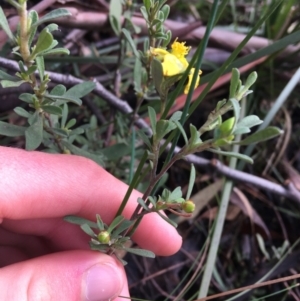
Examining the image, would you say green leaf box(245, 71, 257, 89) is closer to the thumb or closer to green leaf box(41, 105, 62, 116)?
green leaf box(41, 105, 62, 116)

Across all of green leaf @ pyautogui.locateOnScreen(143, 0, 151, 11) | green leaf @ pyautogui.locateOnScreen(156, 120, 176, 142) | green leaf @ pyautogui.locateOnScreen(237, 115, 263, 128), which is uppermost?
green leaf @ pyautogui.locateOnScreen(143, 0, 151, 11)

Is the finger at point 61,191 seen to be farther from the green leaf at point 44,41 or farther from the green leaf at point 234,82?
the green leaf at point 234,82

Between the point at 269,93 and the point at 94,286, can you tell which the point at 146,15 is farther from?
the point at 269,93

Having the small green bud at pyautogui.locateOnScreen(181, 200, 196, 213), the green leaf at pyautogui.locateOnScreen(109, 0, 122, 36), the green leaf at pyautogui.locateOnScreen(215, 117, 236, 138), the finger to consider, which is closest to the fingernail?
the finger

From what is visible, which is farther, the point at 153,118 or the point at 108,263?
the point at 108,263

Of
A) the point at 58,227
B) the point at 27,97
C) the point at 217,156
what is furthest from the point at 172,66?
the point at 217,156

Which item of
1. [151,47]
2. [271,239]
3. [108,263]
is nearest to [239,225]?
[271,239]
